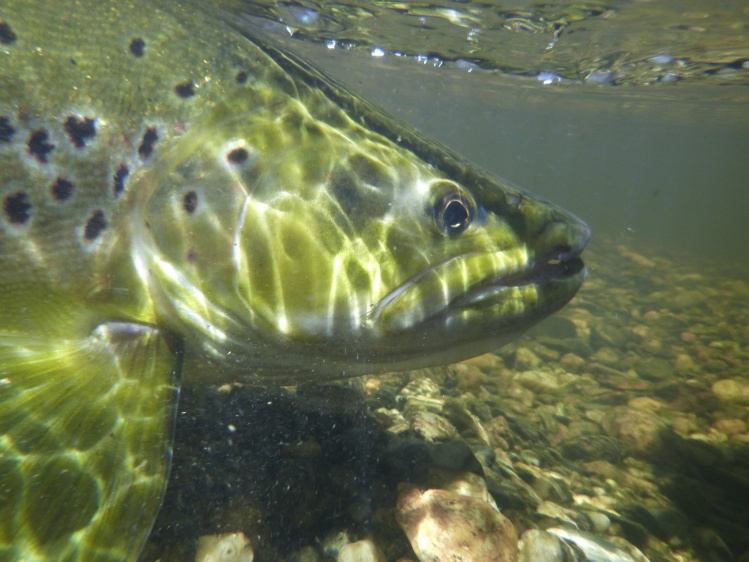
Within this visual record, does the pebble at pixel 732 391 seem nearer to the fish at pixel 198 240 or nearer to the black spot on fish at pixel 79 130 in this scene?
the fish at pixel 198 240

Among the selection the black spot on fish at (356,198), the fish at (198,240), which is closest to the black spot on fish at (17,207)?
the fish at (198,240)

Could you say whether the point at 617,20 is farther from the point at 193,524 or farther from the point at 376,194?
the point at 193,524

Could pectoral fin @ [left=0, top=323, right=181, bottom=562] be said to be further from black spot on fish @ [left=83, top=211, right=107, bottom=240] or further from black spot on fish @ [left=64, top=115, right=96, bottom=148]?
black spot on fish @ [left=64, top=115, right=96, bottom=148]

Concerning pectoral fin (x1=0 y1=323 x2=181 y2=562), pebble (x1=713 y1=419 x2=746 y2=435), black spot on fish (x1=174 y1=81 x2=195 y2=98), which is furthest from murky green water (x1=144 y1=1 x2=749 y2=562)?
black spot on fish (x1=174 y1=81 x2=195 y2=98)

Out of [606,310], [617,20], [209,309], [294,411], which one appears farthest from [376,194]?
[617,20]

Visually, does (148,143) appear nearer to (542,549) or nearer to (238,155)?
→ (238,155)
